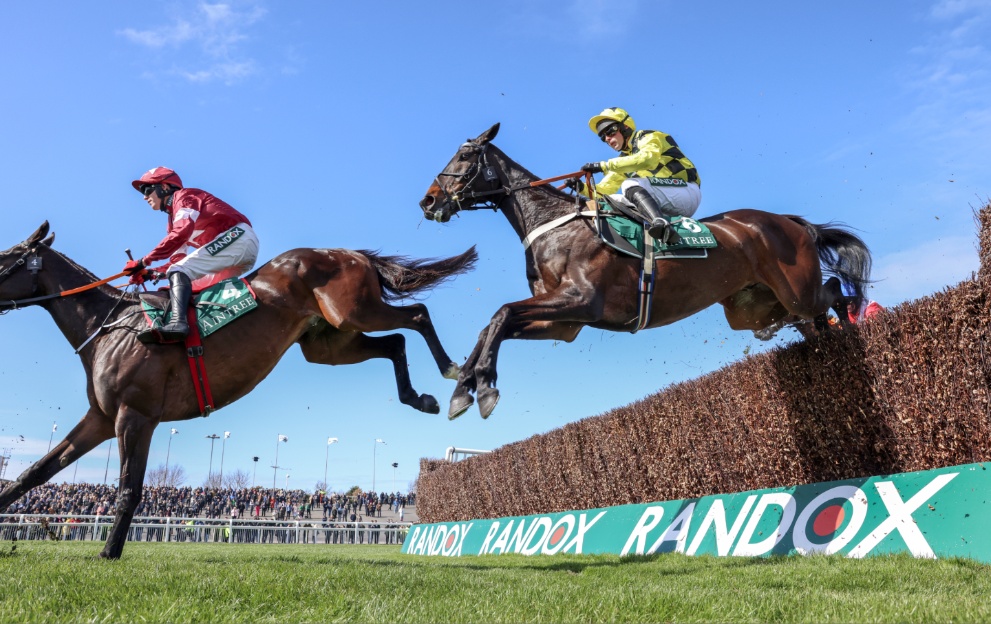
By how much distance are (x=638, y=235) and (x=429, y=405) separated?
7.83 feet

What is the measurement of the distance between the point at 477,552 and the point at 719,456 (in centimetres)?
617

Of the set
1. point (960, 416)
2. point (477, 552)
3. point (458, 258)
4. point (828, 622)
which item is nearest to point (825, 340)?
point (960, 416)

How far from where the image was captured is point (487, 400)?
5262 mm

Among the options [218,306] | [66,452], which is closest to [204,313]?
[218,306]

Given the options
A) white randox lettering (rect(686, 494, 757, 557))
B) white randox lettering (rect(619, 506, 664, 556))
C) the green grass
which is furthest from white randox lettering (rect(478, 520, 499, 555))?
the green grass

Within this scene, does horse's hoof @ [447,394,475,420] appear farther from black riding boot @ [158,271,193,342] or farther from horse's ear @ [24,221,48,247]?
horse's ear @ [24,221,48,247]

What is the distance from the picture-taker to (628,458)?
33.6 feet

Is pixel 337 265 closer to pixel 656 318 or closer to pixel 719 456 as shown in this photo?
pixel 656 318

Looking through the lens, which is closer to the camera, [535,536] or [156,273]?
[156,273]

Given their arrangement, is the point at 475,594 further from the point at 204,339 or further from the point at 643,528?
the point at 643,528

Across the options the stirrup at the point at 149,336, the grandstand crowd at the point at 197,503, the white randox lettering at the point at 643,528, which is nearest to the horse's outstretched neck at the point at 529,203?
the stirrup at the point at 149,336

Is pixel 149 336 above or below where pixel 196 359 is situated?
above

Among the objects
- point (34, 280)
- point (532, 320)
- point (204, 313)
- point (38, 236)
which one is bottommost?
point (532, 320)

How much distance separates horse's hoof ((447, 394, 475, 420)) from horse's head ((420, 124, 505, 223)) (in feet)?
6.37
